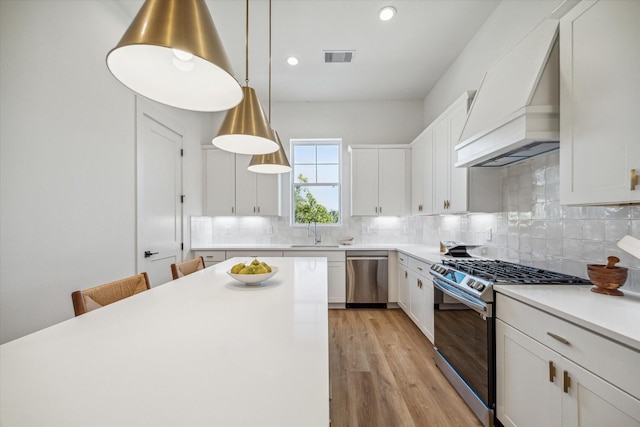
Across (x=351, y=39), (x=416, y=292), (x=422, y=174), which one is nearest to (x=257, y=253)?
(x=416, y=292)

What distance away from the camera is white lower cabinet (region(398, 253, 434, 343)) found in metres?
2.80

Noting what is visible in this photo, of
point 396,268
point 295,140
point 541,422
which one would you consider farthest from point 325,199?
point 541,422

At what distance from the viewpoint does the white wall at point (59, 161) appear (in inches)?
65.5

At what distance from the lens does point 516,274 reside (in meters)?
1.87

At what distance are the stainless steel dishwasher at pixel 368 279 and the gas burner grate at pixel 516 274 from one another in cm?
168

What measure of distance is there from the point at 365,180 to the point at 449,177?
1487 millimetres

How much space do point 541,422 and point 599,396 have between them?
42 cm

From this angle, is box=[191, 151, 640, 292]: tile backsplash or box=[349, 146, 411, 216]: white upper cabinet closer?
box=[191, 151, 640, 292]: tile backsplash

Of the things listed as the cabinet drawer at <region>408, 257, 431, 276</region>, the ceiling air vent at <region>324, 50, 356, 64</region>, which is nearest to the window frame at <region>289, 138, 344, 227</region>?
the ceiling air vent at <region>324, 50, 356, 64</region>

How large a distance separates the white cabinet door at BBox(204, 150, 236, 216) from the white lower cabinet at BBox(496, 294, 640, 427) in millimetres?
3748

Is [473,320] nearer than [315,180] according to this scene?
Yes

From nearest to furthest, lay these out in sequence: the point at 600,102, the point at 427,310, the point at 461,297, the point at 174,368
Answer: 1. the point at 174,368
2. the point at 600,102
3. the point at 461,297
4. the point at 427,310

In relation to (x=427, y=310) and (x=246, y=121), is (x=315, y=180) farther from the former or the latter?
(x=246, y=121)

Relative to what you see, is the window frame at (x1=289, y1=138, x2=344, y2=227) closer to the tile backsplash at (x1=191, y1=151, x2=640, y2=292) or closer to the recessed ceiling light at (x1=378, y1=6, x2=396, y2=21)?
the tile backsplash at (x1=191, y1=151, x2=640, y2=292)
